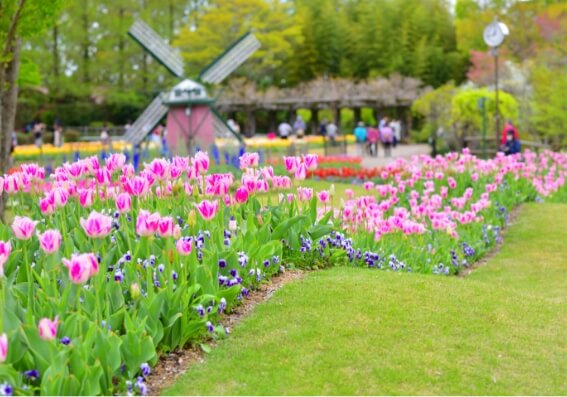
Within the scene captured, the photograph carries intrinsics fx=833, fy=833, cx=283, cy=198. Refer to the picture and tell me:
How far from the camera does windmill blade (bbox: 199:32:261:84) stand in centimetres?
2580

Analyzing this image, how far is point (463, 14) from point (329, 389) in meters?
46.3

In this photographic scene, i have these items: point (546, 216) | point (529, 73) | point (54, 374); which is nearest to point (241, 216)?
point (54, 374)

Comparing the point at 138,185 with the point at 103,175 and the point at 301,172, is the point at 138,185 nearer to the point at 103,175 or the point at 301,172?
the point at 103,175

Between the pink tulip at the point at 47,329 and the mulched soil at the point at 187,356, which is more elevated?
the pink tulip at the point at 47,329

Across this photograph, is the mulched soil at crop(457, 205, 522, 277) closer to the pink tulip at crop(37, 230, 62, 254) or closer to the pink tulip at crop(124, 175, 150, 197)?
the pink tulip at crop(124, 175, 150, 197)

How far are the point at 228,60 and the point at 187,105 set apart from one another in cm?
390

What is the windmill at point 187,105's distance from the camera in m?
23.0

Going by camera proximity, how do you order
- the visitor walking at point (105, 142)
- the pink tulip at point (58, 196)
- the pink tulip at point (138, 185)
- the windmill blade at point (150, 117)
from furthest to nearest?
the windmill blade at point (150, 117), the visitor walking at point (105, 142), the pink tulip at point (138, 185), the pink tulip at point (58, 196)

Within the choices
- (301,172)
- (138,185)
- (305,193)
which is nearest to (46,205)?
(138,185)

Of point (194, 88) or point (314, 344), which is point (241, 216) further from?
point (194, 88)

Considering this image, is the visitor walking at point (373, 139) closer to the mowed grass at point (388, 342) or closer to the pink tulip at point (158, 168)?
the mowed grass at point (388, 342)

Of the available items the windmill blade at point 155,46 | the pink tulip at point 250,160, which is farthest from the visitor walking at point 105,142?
the pink tulip at point 250,160

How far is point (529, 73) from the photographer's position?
1280 inches

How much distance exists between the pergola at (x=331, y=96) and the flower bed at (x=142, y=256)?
34.5 metres
